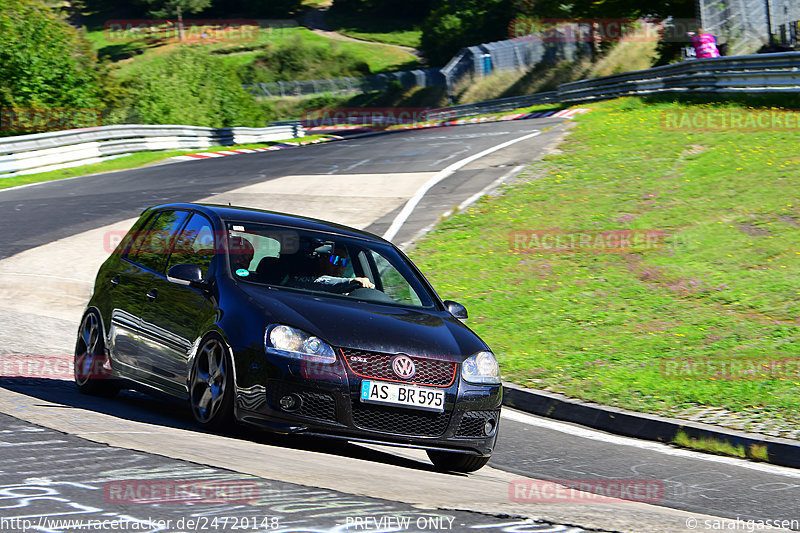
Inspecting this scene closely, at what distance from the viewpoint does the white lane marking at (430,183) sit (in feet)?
55.1

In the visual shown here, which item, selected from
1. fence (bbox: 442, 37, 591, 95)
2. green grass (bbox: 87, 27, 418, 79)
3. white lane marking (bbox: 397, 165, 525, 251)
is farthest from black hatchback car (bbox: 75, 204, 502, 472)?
green grass (bbox: 87, 27, 418, 79)

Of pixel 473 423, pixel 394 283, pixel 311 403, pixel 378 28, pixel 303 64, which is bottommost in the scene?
pixel 473 423

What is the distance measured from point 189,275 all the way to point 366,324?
4.27 feet

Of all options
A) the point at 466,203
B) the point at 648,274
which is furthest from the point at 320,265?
the point at 466,203

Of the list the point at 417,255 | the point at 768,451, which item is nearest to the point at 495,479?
the point at 768,451

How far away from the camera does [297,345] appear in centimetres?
627

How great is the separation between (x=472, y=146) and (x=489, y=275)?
13001 millimetres

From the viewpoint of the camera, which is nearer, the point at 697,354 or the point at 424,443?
the point at 424,443

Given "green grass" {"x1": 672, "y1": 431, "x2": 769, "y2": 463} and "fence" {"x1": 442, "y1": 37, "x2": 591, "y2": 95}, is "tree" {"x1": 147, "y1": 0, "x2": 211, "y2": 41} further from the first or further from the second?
"green grass" {"x1": 672, "y1": 431, "x2": 769, "y2": 463}

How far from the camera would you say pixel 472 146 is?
87.1ft

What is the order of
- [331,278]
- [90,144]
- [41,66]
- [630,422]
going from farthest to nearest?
[41,66] < [90,144] < [630,422] < [331,278]

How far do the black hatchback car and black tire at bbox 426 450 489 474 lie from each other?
0.04 feet

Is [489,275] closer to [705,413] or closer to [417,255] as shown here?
[417,255]

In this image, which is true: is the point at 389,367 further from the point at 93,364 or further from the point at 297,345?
the point at 93,364
